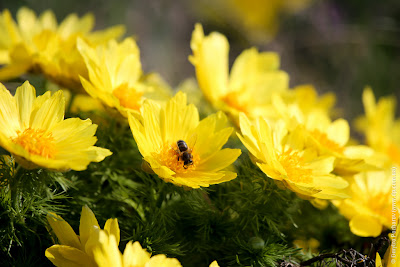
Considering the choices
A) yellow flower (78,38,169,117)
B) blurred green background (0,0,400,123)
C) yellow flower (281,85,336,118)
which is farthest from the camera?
blurred green background (0,0,400,123)

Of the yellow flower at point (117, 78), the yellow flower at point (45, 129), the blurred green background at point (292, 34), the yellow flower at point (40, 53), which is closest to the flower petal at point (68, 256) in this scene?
the yellow flower at point (45, 129)

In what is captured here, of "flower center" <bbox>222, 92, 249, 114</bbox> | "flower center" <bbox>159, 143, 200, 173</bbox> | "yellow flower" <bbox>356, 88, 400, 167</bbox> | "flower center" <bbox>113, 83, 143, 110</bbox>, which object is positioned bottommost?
"yellow flower" <bbox>356, 88, 400, 167</bbox>

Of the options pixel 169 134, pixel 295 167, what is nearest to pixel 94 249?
pixel 169 134

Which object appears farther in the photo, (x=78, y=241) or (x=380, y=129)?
(x=380, y=129)

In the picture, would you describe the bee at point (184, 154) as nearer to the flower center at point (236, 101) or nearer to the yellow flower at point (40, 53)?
the yellow flower at point (40, 53)

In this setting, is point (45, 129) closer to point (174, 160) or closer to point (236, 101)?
point (174, 160)

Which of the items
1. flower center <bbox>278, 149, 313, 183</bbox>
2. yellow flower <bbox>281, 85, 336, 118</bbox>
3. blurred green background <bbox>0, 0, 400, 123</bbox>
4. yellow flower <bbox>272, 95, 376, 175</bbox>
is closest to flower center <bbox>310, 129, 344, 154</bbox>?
yellow flower <bbox>272, 95, 376, 175</bbox>

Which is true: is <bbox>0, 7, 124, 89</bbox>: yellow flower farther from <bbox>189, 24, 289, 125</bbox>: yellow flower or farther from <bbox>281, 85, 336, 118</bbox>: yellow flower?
<bbox>281, 85, 336, 118</bbox>: yellow flower
